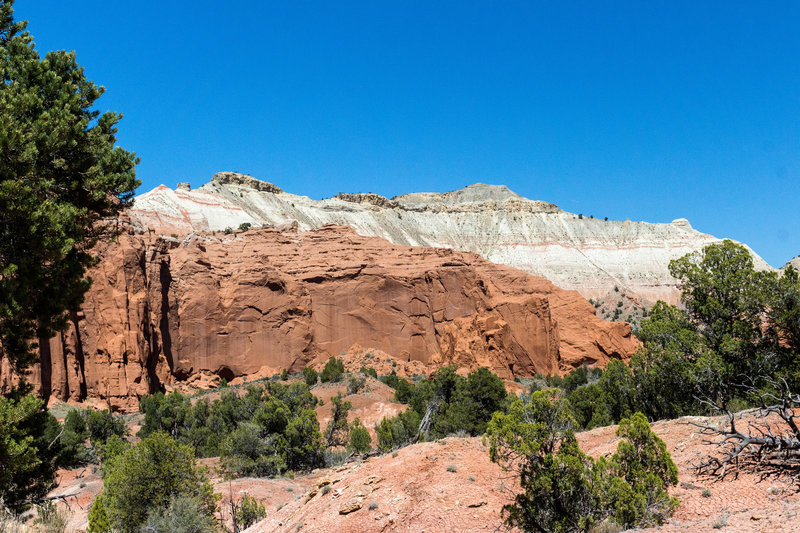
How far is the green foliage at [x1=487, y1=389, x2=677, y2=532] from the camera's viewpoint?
9.05 metres

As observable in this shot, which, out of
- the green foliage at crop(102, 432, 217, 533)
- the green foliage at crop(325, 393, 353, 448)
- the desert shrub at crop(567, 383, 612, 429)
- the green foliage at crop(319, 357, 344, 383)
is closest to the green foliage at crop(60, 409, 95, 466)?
the green foliage at crop(325, 393, 353, 448)

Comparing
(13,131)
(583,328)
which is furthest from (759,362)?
(583,328)

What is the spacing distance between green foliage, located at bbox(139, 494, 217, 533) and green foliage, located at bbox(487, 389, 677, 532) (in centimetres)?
682

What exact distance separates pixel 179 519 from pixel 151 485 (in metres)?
1.91

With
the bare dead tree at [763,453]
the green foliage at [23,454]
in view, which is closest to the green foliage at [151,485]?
the green foliage at [23,454]

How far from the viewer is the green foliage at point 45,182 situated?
10.3 meters

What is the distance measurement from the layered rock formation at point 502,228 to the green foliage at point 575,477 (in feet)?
263

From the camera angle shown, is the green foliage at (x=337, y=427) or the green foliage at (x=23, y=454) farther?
the green foliage at (x=337, y=427)

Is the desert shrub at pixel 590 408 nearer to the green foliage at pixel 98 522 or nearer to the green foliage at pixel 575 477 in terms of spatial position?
the green foliage at pixel 575 477

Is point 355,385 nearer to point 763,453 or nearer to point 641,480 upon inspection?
point 763,453

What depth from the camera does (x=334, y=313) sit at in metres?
50.4

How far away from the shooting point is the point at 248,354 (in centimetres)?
4762

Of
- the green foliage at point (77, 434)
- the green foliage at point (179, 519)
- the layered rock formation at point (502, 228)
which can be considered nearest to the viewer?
the green foliage at point (179, 519)

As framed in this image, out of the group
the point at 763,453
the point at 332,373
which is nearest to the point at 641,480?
the point at 763,453
